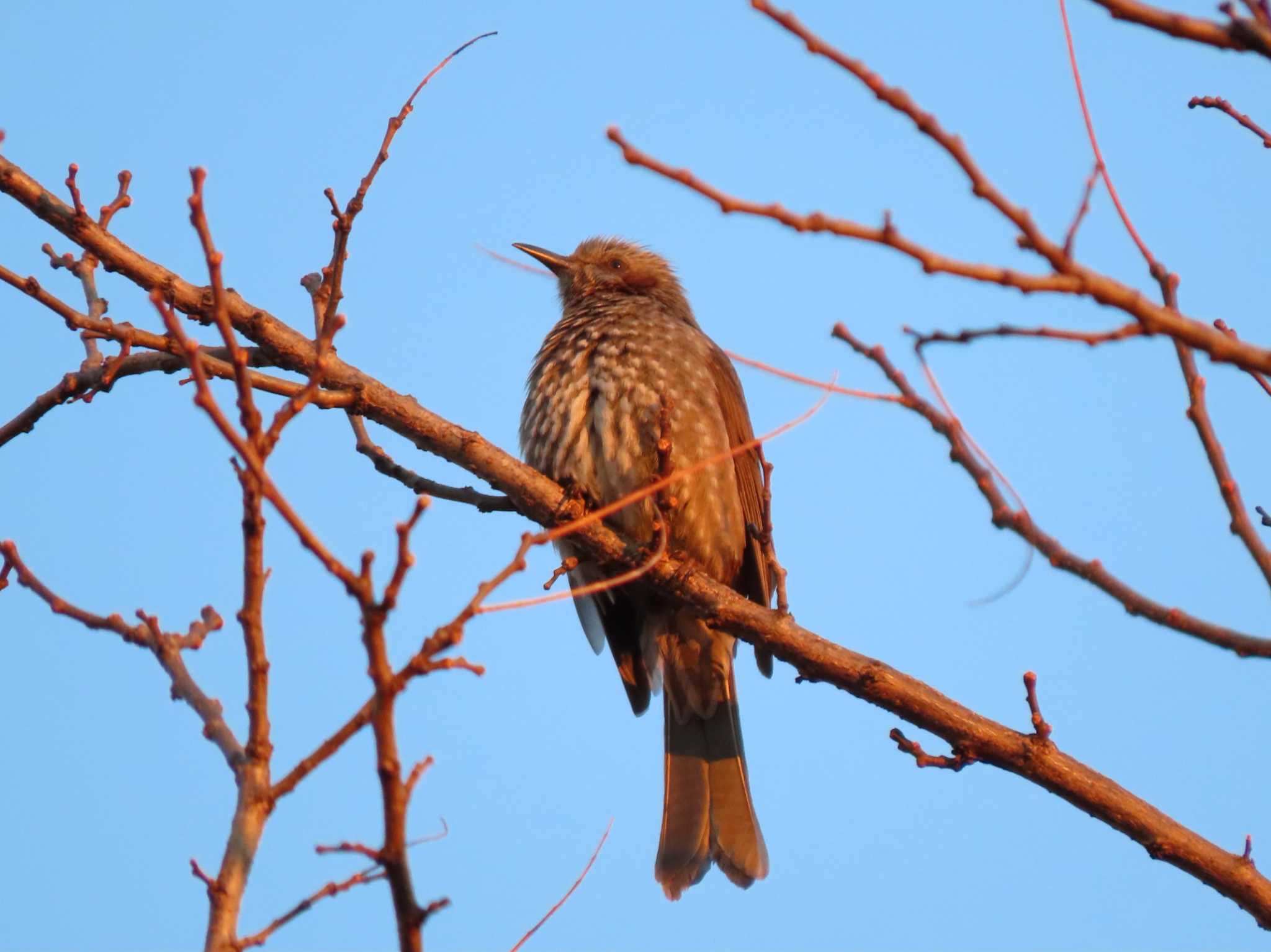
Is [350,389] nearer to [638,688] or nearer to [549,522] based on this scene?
[549,522]

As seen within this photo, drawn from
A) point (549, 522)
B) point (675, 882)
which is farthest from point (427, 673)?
point (675, 882)

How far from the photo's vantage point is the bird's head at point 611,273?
21.4 feet

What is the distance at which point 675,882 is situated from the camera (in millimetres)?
5027

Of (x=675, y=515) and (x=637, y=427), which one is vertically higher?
Answer: (x=637, y=427)

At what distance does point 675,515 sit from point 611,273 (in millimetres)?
2002

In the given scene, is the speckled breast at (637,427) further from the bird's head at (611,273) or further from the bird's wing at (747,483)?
the bird's head at (611,273)

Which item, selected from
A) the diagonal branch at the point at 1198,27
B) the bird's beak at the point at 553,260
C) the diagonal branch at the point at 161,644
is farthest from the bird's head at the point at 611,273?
the diagonal branch at the point at 1198,27

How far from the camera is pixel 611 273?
6.65 meters

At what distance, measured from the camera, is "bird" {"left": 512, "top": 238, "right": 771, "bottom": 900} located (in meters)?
4.96

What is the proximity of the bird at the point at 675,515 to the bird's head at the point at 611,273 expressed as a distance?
0.65 metres

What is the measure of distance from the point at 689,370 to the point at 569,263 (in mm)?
1657

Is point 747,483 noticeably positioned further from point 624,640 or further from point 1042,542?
point 1042,542

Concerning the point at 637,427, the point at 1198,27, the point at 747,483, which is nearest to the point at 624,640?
the point at 747,483

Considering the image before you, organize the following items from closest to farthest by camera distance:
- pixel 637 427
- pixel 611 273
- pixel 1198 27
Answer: pixel 1198 27
pixel 637 427
pixel 611 273
